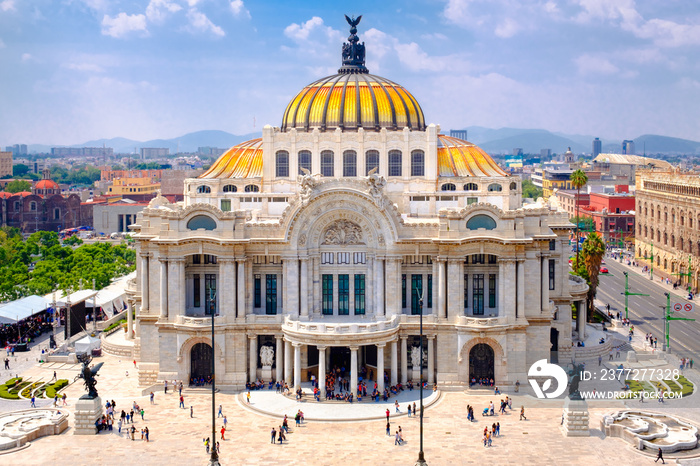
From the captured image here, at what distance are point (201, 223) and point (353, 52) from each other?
110ft

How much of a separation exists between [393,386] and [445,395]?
4770 mm

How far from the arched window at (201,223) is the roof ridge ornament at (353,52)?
30622 mm

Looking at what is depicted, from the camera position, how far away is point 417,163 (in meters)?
86.8

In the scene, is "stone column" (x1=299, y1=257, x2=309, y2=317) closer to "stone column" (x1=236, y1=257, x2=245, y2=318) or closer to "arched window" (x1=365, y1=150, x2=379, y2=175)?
"stone column" (x1=236, y1=257, x2=245, y2=318)

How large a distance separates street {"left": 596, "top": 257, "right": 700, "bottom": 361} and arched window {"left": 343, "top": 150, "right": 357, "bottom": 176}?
3786cm

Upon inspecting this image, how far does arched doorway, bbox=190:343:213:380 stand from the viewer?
74.1 metres

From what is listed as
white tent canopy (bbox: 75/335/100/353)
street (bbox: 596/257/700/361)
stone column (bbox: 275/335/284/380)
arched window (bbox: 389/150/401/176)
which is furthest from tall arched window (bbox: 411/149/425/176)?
white tent canopy (bbox: 75/335/100/353)

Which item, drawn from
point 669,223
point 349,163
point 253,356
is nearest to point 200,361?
point 253,356

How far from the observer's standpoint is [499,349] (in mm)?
71500

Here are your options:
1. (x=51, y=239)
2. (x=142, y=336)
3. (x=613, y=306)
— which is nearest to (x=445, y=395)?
(x=142, y=336)

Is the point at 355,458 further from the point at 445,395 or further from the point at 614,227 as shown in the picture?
the point at 614,227

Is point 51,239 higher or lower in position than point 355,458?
higher

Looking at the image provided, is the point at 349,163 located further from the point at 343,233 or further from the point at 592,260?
the point at 592,260

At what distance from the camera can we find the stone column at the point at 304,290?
240ft
